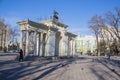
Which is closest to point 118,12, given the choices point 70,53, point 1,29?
point 70,53

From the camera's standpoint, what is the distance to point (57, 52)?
128ft

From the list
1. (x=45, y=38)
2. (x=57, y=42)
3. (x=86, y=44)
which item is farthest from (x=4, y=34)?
(x=86, y=44)

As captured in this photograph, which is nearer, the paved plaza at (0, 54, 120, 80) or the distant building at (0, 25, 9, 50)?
the paved plaza at (0, 54, 120, 80)

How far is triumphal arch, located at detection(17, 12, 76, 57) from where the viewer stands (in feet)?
89.7

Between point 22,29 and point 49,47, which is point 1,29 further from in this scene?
point 22,29

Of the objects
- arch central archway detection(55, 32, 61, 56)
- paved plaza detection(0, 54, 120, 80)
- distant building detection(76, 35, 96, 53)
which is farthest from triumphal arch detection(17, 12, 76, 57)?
distant building detection(76, 35, 96, 53)

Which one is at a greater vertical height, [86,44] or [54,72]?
[86,44]

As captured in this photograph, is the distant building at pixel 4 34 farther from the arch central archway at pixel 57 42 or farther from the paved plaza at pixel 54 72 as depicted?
the paved plaza at pixel 54 72

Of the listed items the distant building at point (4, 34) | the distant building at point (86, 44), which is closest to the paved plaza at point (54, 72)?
the distant building at point (4, 34)

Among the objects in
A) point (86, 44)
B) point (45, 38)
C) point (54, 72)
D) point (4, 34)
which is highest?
point (4, 34)

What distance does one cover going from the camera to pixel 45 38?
1335 inches

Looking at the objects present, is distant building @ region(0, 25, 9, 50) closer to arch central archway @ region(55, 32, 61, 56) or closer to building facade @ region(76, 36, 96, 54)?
arch central archway @ region(55, 32, 61, 56)

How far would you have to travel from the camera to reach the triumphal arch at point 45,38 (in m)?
27.3

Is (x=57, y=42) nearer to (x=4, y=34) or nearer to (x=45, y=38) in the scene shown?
(x=45, y=38)
